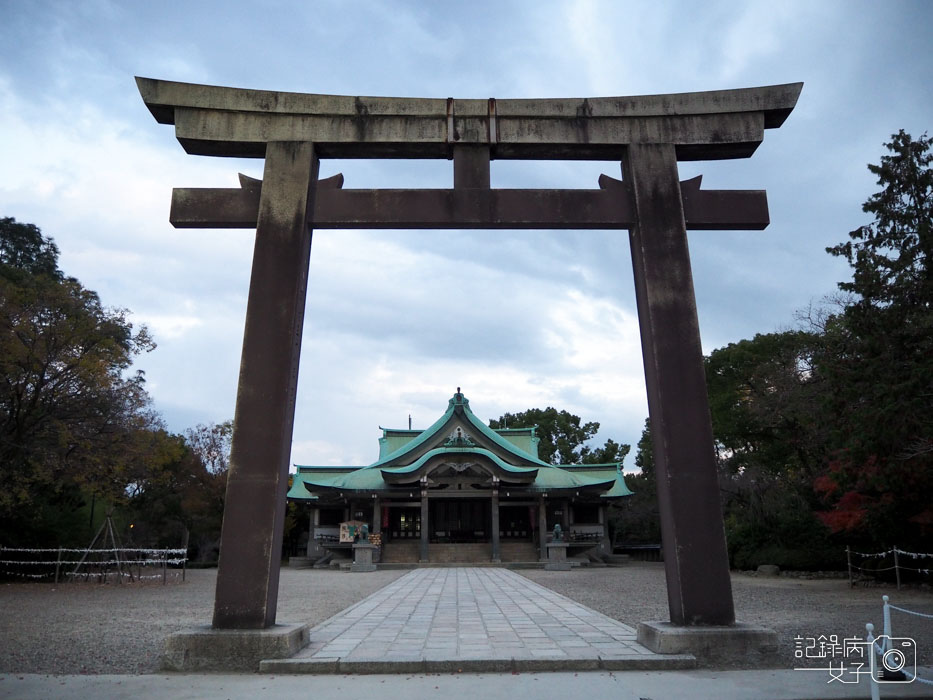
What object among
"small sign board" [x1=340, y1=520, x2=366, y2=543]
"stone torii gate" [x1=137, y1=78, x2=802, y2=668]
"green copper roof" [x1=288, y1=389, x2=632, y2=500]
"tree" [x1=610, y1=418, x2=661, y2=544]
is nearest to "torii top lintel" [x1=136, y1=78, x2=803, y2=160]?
"stone torii gate" [x1=137, y1=78, x2=802, y2=668]

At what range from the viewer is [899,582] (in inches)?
624

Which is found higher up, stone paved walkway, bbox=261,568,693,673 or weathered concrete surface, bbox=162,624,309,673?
weathered concrete surface, bbox=162,624,309,673

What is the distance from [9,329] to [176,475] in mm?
18748

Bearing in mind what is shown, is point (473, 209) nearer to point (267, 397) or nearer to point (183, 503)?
point (267, 397)

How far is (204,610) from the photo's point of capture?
12461mm

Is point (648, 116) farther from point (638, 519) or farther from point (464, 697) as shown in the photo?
point (638, 519)

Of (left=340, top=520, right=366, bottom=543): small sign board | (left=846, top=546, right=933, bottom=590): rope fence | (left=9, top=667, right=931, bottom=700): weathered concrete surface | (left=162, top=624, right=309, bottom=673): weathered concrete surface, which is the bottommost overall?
(left=9, top=667, right=931, bottom=700): weathered concrete surface

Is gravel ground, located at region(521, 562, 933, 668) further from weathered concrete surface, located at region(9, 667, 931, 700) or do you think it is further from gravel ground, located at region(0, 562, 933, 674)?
weathered concrete surface, located at region(9, 667, 931, 700)

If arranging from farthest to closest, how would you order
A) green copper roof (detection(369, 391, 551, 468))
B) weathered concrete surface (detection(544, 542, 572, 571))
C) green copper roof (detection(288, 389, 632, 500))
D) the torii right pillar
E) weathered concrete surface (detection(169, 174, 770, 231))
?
green copper roof (detection(369, 391, 551, 468)) < green copper roof (detection(288, 389, 632, 500)) < weathered concrete surface (detection(544, 542, 572, 571)) < weathered concrete surface (detection(169, 174, 770, 231)) < the torii right pillar

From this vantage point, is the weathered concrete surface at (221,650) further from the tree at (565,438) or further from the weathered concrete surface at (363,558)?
the tree at (565,438)

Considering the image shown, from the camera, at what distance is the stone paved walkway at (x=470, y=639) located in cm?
557

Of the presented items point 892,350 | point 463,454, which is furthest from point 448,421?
point 892,350

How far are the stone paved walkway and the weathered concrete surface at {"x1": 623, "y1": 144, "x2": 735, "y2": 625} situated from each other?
758mm

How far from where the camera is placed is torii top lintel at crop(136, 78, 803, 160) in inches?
268
